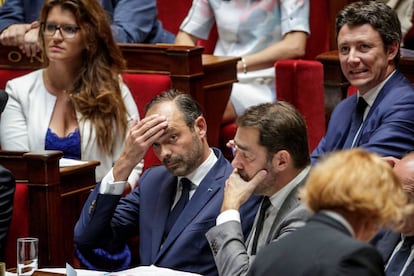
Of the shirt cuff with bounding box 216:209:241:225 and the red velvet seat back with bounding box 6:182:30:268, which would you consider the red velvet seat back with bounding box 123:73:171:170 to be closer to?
the red velvet seat back with bounding box 6:182:30:268

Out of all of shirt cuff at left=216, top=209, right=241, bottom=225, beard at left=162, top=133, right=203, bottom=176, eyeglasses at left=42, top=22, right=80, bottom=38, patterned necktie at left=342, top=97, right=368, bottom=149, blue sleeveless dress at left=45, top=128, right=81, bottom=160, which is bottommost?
blue sleeveless dress at left=45, top=128, right=81, bottom=160

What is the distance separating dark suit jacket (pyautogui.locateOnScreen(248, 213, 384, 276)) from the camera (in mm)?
1684

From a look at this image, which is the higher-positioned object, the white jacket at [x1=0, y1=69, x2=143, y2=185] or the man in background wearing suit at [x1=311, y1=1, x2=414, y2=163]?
the man in background wearing suit at [x1=311, y1=1, x2=414, y2=163]

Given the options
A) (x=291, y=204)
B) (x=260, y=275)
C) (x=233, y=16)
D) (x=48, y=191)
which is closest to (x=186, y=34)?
(x=233, y=16)

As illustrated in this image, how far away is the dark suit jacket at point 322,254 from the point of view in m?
1.68

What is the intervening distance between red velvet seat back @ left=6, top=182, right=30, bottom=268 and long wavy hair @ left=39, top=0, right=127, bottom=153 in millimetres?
530

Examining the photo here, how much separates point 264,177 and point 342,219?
3.19 feet

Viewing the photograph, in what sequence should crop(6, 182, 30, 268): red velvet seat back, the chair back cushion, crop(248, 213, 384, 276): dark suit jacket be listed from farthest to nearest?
the chair back cushion → crop(6, 182, 30, 268): red velvet seat back → crop(248, 213, 384, 276): dark suit jacket

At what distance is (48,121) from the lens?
12.8 ft

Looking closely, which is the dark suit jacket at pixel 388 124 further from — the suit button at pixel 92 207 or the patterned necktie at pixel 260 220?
the suit button at pixel 92 207

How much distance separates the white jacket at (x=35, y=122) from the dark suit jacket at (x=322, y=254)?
209 centimetres

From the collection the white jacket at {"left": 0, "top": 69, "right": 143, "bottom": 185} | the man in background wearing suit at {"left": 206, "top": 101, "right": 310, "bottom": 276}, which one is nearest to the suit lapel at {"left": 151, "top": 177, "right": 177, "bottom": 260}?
the man in background wearing suit at {"left": 206, "top": 101, "right": 310, "bottom": 276}

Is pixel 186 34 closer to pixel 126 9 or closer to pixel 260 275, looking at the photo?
pixel 126 9

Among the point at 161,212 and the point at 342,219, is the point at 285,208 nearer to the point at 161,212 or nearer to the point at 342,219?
the point at 161,212
